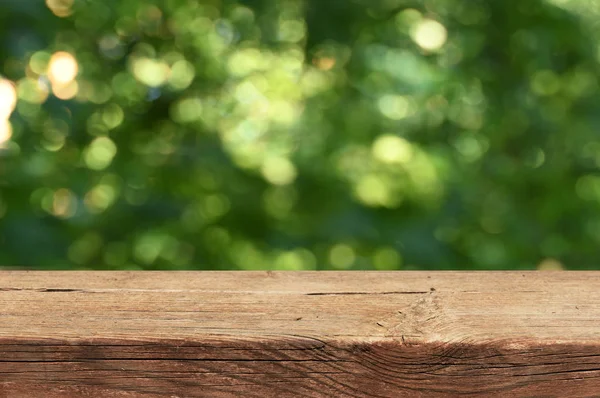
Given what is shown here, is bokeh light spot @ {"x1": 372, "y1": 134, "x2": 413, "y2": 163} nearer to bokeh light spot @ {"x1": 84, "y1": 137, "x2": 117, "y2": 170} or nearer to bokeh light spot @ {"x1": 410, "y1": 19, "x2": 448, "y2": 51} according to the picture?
bokeh light spot @ {"x1": 410, "y1": 19, "x2": 448, "y2": 51}

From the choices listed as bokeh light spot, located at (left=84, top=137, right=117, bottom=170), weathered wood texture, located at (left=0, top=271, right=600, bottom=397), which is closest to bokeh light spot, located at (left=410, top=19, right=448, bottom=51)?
bokeh light spot, located at (left=84, top=137, right=117, bottom=170)

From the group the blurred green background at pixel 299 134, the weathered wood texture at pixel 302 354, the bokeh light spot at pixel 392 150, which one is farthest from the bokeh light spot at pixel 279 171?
the weathered wood texture at pixel 302 354

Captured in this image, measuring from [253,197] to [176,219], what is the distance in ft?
0.33

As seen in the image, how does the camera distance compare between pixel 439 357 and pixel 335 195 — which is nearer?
pixel 439 357

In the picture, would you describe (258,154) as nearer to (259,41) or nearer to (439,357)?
(259,41)

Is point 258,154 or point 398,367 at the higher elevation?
point 258,154

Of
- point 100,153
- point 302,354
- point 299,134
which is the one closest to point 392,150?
point 299,134

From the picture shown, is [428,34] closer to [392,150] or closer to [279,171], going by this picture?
[392,150]

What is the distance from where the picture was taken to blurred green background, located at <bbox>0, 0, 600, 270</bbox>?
0.94 metres

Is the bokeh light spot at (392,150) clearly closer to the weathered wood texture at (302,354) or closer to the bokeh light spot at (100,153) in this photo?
the bokeh light spot at (100,153)

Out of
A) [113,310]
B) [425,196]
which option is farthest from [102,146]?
[113,310]

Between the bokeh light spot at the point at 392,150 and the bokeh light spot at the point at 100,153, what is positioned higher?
the bokeh light spot at the point at 392,150

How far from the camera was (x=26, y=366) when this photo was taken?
0.38 m

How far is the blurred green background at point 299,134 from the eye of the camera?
3.08ft
